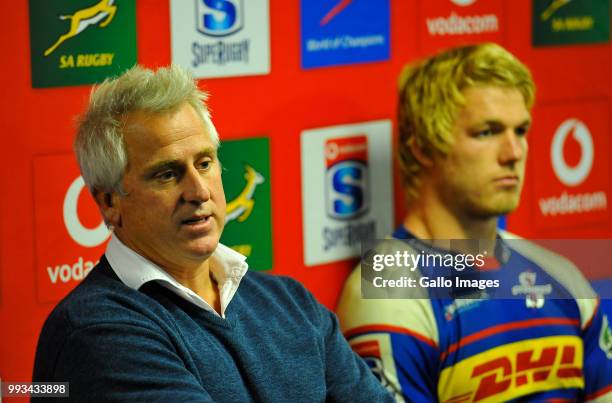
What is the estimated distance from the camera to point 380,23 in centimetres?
289

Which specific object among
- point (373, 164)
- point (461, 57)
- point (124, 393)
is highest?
point (461, 57)

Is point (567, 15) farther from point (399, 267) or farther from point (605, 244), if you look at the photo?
point (399, 267)

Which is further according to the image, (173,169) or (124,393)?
(173,169)

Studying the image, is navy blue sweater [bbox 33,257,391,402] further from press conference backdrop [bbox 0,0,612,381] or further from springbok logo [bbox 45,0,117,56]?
springbok logo [bbox 45,0,117,56]

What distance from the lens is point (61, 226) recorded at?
236 cm

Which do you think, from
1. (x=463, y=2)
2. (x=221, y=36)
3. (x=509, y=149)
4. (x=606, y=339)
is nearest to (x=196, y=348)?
(x=221, y=36)

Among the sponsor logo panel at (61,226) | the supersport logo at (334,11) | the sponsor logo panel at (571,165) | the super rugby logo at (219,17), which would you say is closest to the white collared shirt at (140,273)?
the sponsor logo panel at (61,226)

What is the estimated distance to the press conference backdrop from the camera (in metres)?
2.31

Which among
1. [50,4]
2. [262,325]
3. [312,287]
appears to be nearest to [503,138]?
[312,287]

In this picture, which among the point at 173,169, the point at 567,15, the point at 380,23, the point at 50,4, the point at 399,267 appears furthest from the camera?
the point at 567,15

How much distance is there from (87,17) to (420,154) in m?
0.86

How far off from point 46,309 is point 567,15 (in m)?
1.68

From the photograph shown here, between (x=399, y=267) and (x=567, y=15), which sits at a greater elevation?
(x=567, y=15)

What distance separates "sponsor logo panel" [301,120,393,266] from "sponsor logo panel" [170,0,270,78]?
0.24m
